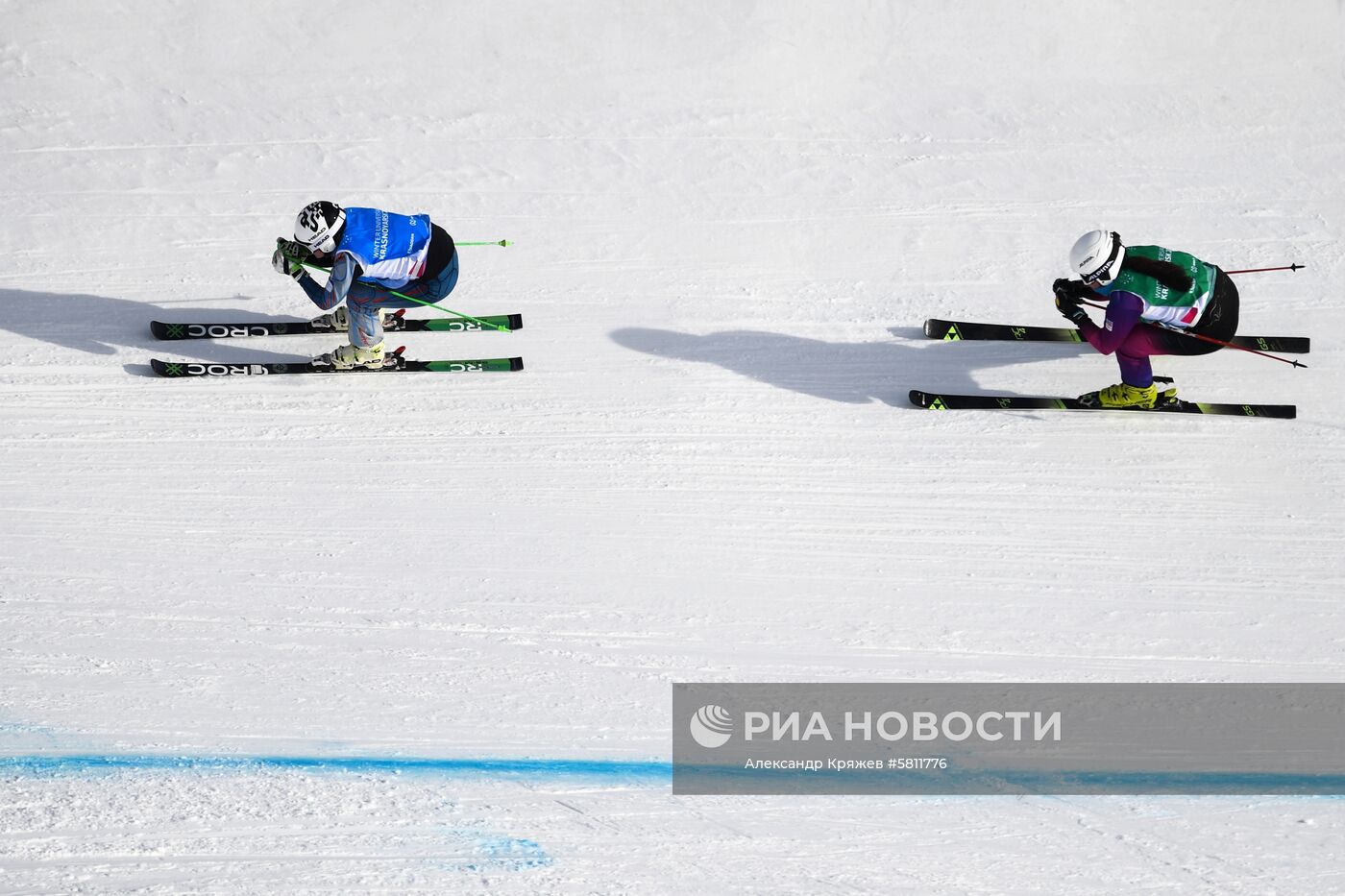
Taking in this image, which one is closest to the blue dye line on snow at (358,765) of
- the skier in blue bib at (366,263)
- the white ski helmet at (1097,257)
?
the skier in blue bib at (366,263)

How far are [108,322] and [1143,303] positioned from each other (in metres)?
6.10

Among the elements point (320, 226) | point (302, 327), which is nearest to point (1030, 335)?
point (320, 226)

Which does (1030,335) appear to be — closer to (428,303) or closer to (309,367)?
(428,303)

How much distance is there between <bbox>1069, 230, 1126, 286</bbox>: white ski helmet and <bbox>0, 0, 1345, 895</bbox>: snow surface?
1046mm

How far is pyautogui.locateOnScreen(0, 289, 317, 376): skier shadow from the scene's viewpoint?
27.0 feet

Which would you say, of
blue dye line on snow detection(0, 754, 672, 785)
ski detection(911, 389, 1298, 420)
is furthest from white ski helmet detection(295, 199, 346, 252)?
ski detection(911, 389, 1298, 420)

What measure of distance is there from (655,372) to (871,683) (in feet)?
8.54

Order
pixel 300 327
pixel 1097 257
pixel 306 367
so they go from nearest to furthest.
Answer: pixel 1097 257
pixel 306 367
pixel 300 327

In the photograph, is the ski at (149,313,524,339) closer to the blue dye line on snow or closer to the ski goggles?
the blue dye line on snow

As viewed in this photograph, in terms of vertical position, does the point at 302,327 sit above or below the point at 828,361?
above

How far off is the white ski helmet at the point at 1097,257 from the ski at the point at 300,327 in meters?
3.37

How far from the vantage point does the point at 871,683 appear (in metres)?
6.43

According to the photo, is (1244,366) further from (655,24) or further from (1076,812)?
(655,24)

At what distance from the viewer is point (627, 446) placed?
304 inches
